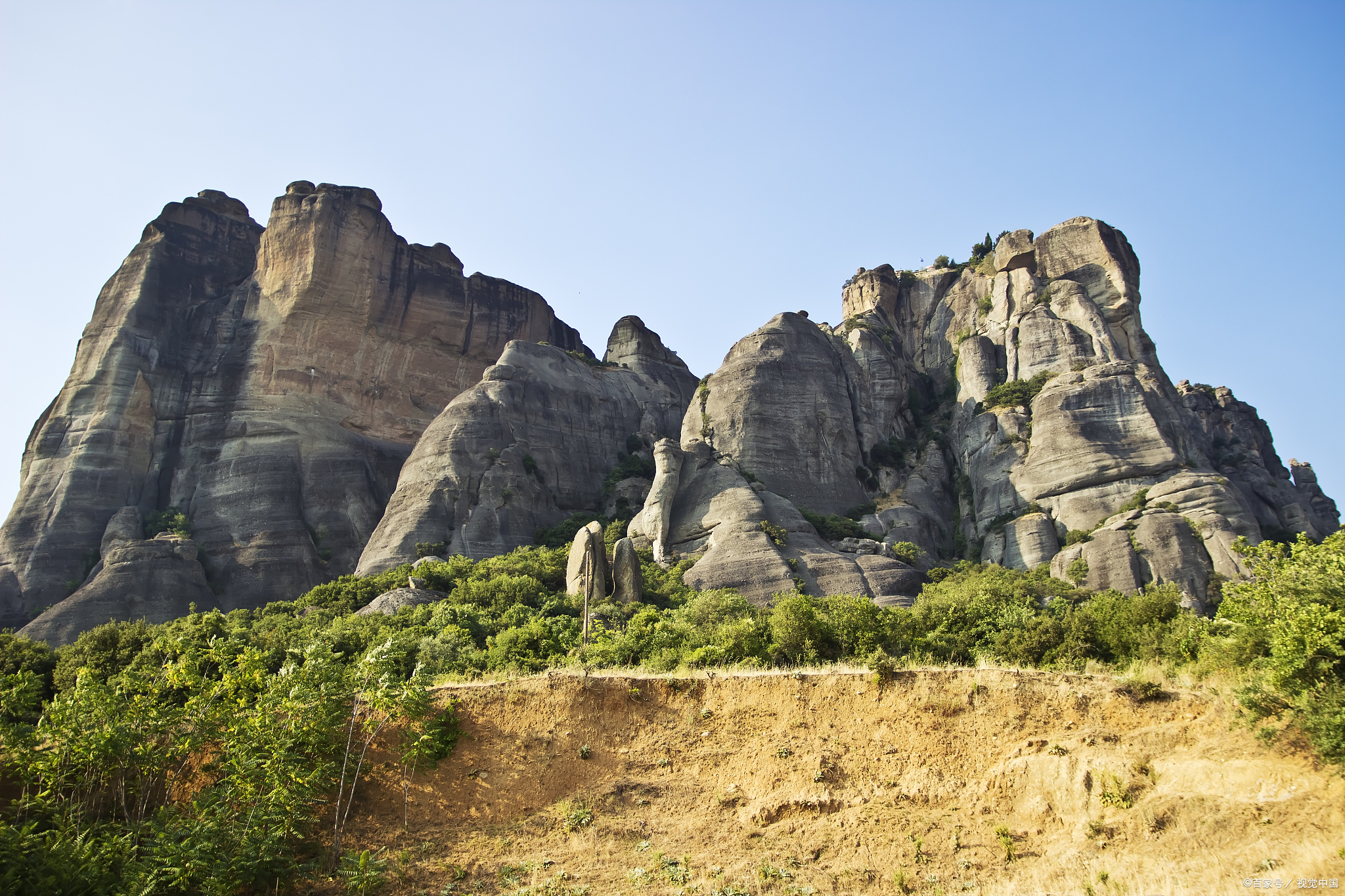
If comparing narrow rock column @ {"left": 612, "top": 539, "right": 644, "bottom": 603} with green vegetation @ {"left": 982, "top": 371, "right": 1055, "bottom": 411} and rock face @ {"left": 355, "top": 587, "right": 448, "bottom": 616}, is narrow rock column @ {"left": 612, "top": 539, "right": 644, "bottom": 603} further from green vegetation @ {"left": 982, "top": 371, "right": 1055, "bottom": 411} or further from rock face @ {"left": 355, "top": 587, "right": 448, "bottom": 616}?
green vegetation @ {"left": 982, "top": 371, "right": 1055, "bottom": 411}

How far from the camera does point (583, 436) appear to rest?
58344mm

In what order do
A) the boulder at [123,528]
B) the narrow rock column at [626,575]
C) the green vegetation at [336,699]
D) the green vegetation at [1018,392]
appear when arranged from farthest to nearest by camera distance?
the green vegetation at [1018,392], the boulder at [123,528], the narrow rock column at [626,575], the green vegetation at [336,699]

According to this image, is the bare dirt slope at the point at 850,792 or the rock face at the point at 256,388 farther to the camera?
the rock face at the point at 256,388

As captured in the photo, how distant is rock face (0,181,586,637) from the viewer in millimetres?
52438

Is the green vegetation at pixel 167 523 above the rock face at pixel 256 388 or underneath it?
underneath

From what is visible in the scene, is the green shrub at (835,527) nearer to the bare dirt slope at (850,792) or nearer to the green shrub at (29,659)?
the bare dirt slope at (850,792)

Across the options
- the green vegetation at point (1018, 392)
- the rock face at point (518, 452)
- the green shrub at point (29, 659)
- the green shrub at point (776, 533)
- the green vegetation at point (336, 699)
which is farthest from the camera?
the green vegetation at point (1018, 392)

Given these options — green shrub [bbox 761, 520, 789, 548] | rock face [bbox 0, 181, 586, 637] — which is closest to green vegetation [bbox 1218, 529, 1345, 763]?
green shrub [bbox 761, 520, 789, 548]

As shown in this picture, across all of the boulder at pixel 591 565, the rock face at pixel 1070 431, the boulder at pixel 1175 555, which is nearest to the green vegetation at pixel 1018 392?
the rock face at pixel 1070 431

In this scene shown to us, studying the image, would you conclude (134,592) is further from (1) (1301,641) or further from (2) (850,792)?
(1) (1301,641)

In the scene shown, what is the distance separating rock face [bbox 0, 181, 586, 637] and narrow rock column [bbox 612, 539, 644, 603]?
21.9 metres

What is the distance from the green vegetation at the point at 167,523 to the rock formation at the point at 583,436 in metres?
0.89

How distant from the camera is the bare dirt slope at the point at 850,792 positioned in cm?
1416

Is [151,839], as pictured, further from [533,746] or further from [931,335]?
[931,335]
